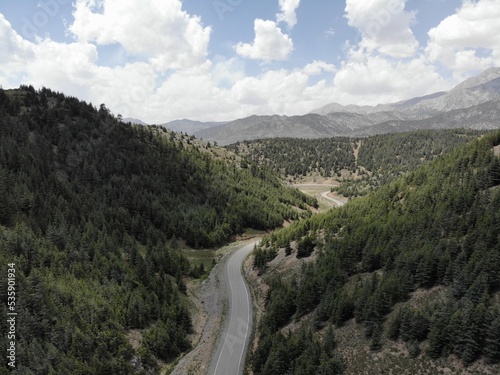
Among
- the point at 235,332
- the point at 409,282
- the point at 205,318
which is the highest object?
the point at 409,282

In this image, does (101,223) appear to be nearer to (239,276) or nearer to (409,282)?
(239,276)

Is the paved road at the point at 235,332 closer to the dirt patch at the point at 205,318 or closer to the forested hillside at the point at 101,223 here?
the dirt patch at the point at 205,318

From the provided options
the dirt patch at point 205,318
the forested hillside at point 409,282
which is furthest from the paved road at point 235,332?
the forested hillside at point 409,282

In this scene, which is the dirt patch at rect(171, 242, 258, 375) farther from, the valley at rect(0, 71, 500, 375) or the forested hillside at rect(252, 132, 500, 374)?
the forested hillside at rect(252, 132, 500, 374)

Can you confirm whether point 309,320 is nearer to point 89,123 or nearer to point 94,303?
point 94,303

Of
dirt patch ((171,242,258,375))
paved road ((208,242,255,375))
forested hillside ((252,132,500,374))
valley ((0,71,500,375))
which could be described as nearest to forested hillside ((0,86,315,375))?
valley ((0,71,500,375))

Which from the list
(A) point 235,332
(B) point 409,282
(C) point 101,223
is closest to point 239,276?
(A) point 235,332
